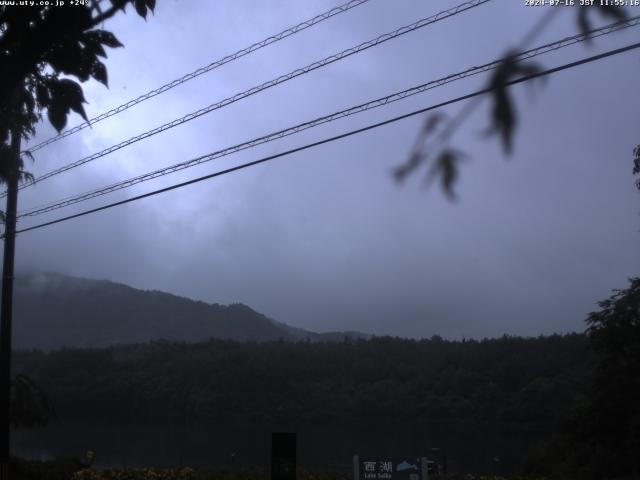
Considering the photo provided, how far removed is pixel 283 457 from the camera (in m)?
12.8

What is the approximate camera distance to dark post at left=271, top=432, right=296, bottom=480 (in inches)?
500

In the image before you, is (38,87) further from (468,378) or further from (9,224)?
(468,378)

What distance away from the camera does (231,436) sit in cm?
5162

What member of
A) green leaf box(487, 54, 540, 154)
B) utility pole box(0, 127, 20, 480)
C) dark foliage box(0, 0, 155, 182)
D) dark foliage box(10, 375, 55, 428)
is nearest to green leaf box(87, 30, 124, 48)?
dark foliage box(0, 0, 155, 182)

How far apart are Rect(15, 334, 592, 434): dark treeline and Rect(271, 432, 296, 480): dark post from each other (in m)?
44.2

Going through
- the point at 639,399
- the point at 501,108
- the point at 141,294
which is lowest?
the point at 639,399

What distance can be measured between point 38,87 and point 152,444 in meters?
42.4

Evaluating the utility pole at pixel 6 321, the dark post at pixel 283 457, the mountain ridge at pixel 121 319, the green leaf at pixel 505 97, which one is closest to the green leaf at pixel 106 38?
the green leaf at pixel 505 97

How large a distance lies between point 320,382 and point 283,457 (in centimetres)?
6568

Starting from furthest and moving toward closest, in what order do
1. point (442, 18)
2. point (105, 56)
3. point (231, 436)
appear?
point (231, 436) → point (442, 18) → point (105, 56)

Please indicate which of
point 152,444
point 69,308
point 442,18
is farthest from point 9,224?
point 69,308

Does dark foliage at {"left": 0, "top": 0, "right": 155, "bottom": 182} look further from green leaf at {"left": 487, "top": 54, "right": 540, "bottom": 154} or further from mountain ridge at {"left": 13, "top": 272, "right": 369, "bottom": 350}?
mountain ridge at {"left": 13, "top": 272, "right": 369, "bottom": 350}

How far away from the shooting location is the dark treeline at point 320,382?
2442 inches

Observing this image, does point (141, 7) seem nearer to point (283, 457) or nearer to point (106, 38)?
point (106, 38)
